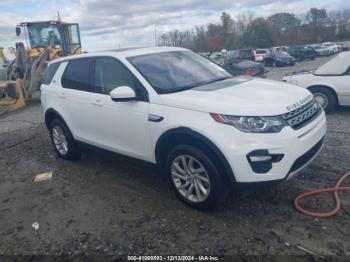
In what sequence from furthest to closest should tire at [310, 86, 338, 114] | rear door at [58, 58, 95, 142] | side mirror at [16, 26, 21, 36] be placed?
side mirror at [16, 26, 21, 36], tire at [310, 86, 338, 114], rear door at [58, 58, 95, 142]

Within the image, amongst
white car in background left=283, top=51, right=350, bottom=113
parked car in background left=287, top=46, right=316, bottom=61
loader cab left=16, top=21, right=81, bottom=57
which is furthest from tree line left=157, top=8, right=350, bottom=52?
white car in background left=283, top=51, right=350, bottom=113

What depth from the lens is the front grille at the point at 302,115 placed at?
136 inches

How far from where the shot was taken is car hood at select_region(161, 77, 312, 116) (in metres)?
3.41

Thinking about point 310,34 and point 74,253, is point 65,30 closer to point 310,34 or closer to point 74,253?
point 74,253

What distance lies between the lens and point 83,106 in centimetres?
500

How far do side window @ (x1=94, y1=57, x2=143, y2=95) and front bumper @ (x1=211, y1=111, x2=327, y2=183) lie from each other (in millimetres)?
1396

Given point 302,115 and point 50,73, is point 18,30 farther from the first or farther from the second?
point 302,115

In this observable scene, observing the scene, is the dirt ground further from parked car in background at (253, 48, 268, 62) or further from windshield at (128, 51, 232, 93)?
parked car in background at (253, 48, 268, 62)

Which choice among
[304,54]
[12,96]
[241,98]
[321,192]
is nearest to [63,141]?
[241,98]

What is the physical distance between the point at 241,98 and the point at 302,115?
71 cm

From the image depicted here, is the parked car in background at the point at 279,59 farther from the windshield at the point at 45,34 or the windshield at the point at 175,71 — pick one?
the windshield at the point at 175,71

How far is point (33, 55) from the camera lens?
14.1 meters

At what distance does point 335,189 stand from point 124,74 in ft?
9.86

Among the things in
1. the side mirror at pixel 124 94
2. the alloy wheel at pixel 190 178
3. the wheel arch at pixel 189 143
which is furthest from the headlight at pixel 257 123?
the side mirror at pixel 124 94
